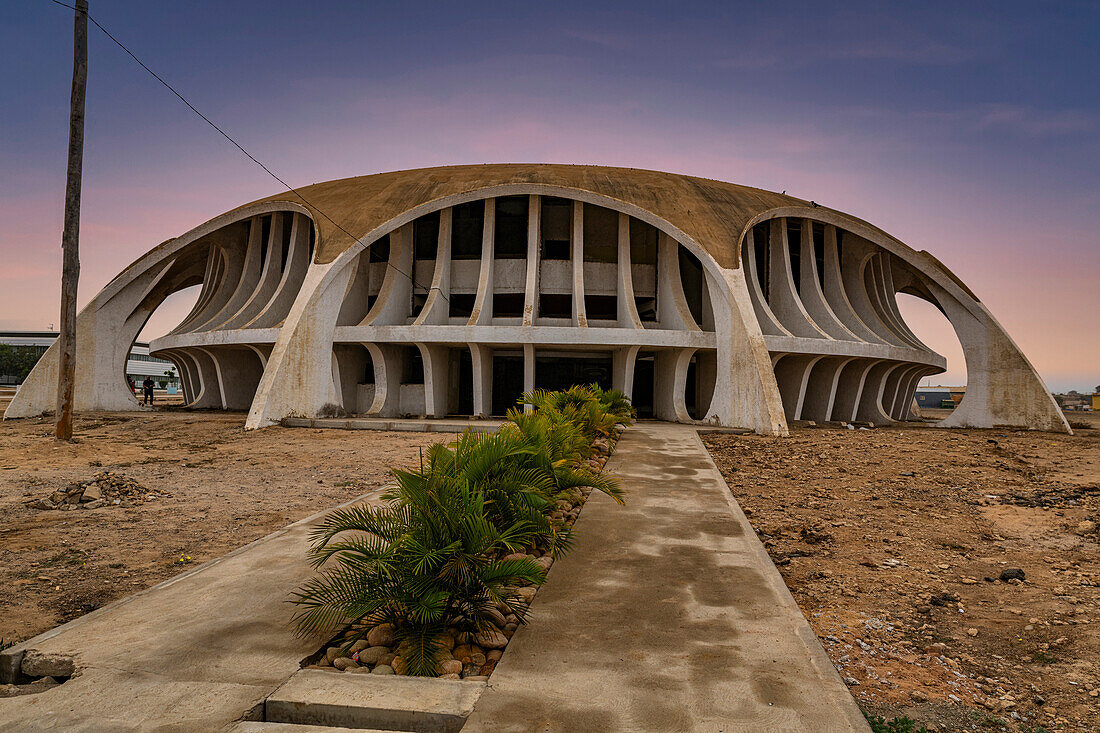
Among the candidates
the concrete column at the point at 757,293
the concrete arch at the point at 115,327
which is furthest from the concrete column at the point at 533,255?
the concrete arch at the point at 115,327

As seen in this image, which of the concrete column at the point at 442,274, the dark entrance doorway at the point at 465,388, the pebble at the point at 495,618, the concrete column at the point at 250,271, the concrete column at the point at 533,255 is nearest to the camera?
the pebble at the point at 495,618

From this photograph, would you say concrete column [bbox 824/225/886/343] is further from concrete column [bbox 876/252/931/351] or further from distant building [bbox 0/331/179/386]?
distant building [bbox 0/331/179/386]

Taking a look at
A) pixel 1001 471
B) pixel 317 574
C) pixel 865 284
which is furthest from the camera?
pixel 865 284

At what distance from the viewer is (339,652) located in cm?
366

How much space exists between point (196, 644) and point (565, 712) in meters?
2.28

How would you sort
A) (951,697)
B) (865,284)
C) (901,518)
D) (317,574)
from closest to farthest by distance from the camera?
1. (951,697)
2. (317,574)
3. (901,518)
4. (865,284)

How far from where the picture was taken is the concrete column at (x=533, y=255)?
21.6m

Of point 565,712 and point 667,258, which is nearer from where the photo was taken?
point 565,712

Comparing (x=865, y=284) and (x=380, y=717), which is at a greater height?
(x=865, y=284)

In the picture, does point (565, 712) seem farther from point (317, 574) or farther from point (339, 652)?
point (317, 574)

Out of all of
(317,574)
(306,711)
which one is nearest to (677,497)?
(317,574)

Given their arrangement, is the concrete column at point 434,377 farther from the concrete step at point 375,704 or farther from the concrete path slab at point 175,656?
the concrete step at point 375,704

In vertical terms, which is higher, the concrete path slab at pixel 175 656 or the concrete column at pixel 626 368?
the concrete column at pixel 626 368

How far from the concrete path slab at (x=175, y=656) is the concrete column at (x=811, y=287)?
76.7ft
